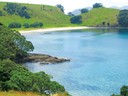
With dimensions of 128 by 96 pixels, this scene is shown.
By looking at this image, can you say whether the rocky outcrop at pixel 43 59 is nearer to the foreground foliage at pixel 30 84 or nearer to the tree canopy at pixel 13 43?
the tree canopy at pixel 13 43

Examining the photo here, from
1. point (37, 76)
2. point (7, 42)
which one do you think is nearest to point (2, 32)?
point (7, 42)

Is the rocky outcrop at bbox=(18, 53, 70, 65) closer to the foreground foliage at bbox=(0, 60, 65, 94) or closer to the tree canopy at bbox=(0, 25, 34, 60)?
the tree canopy at bbox=(0, 25, 34, 60)

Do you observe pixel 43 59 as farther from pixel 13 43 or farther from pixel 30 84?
pixel 30 84

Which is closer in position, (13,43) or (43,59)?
(13,43)

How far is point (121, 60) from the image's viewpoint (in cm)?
6044

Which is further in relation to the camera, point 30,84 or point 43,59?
point 43,59

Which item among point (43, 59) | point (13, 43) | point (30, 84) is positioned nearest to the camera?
point (30, 84)

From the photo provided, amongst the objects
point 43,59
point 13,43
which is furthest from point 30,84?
Result: point 43,59

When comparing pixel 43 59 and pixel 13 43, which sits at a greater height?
pixel 13 43

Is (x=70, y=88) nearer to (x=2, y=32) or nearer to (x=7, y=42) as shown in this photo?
(x=7, y=42)

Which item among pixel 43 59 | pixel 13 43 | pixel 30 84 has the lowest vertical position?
pixel 43 59

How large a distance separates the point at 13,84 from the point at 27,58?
35.2 meters

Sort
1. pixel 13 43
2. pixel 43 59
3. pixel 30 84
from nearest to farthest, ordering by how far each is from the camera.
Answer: pixel 30 84 → pixel 13 43 → pixel 43 59

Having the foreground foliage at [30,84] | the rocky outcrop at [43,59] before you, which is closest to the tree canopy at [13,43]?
the rocky outcrop at [43,59]
